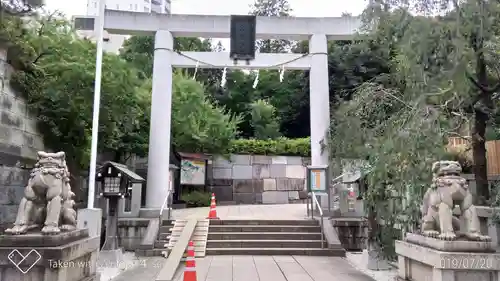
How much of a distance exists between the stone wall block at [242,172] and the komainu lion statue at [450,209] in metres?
14.7

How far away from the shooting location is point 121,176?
866cm

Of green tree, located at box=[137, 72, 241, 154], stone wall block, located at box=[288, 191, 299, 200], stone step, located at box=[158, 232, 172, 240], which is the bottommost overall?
stone step, located at box=[158, 232, 172, 240]

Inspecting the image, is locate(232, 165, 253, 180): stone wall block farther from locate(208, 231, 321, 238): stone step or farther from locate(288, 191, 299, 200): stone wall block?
locate(208, 231, 321, 238): stone step

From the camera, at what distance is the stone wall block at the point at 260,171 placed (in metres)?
19.5

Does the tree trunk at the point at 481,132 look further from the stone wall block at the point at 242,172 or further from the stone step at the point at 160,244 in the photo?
the stone wall block at the point at 242,172

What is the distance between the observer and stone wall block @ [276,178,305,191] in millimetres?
19703

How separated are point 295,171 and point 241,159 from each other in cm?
288

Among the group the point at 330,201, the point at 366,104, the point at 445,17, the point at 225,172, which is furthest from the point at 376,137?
the point at 225,172

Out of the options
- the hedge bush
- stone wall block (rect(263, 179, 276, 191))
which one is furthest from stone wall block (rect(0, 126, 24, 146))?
stone wall block (rect(263, 179, 276, 191))

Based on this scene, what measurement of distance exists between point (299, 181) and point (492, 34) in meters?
15.0

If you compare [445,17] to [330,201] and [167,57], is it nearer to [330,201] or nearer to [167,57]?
[330,201]

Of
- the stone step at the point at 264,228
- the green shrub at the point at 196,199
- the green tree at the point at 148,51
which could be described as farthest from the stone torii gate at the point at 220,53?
the green tree at the point at 148,51

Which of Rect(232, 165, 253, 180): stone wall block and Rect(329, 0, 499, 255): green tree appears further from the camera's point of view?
Rect(232, 165, 253, 180): stone wall block

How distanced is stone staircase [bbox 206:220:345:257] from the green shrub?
6694 millimetres
